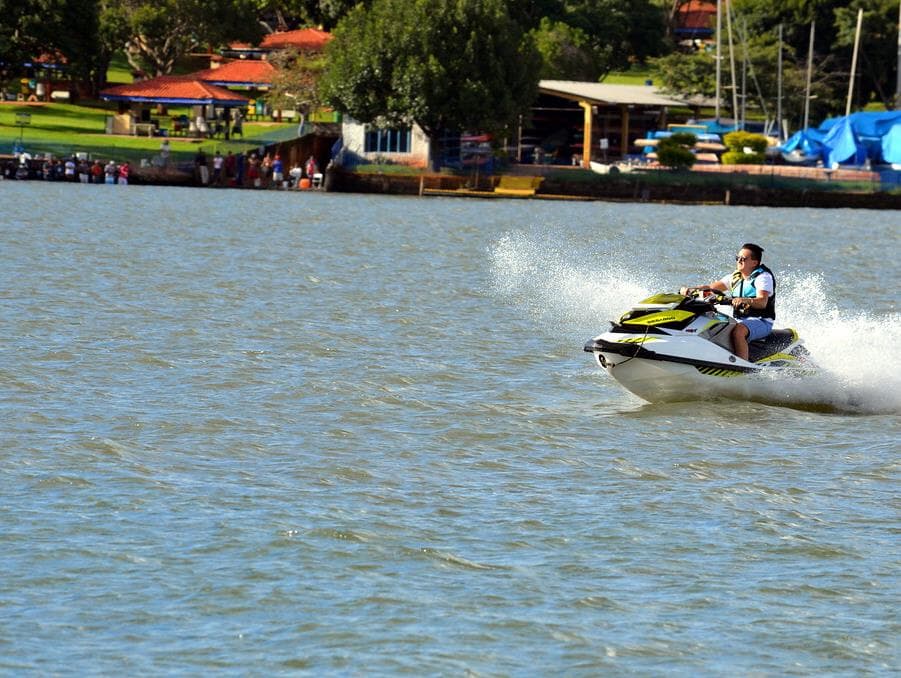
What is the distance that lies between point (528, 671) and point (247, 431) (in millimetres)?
6657

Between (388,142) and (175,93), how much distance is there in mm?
10081

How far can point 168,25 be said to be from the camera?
95.6m

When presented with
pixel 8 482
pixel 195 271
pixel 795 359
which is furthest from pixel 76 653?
pixel 195 271

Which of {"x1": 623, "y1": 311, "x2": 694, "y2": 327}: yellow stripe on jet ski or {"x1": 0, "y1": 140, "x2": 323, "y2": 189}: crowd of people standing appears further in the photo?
{"x1": 0, "y1": 140, "x2": 323, "y2": 189}: crowd of people standing

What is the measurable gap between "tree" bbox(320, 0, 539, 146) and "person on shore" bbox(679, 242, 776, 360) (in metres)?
51.6

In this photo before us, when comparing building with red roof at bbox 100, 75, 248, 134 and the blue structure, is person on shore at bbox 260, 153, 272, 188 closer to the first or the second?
building with red roof at bbox 100, 75, 248, 134

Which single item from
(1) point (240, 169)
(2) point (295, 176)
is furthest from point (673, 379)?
(2) point (295, 176)

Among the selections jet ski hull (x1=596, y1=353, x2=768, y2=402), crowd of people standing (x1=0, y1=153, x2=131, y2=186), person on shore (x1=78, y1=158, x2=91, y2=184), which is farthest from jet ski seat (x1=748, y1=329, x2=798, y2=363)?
person on shore (x1=78, y1=158, x2=91, y2=184)

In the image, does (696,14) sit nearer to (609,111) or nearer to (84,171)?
(609,111)

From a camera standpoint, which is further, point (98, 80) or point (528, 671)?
point (98, 80)

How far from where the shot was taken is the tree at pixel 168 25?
93.6 meters

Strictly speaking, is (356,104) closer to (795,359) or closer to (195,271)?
(195,271)

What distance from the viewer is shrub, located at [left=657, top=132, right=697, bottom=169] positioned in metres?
68.5

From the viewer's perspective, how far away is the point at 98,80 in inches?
3706
